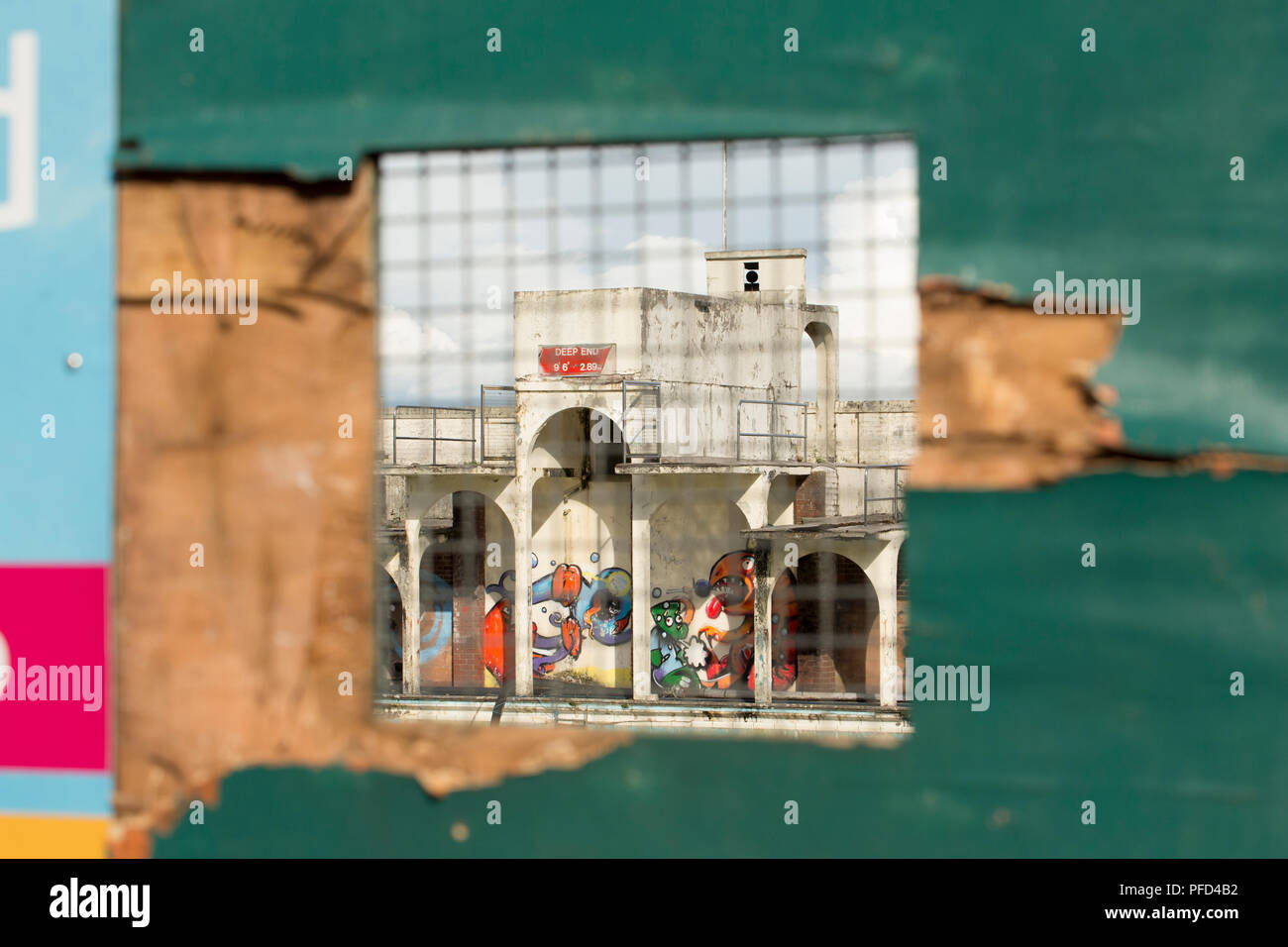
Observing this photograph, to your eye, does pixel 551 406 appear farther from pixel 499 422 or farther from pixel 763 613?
pixel 763 613

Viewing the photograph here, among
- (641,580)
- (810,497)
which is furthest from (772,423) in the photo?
(641,580)

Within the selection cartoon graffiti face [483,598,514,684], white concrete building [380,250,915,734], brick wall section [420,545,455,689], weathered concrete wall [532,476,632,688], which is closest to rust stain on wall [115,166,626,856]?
white concrete building [380,250,915,734]

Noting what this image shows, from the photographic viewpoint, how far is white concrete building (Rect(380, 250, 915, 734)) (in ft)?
89.0

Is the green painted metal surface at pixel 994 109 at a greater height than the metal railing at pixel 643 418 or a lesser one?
lesser

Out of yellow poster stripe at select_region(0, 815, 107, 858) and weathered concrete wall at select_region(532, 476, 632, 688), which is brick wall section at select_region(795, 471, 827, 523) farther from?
yellow poster stripe at select_region(0, 815, 107, 858)

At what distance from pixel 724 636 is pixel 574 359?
8125 mm

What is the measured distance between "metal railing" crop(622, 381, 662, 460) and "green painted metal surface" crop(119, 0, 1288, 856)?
72.6 ft

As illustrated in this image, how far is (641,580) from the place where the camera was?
2825 centimetres

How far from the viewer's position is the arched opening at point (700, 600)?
30.6 metres

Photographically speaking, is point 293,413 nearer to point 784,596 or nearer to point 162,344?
point 162,344

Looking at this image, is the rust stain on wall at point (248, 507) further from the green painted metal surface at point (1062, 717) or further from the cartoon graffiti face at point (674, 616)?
the cartoon graffiti face at point (674, 616)

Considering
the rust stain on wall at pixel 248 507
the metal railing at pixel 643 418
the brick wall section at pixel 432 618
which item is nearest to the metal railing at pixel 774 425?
the metal railing at pixel 643 418

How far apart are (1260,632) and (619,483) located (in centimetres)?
2729

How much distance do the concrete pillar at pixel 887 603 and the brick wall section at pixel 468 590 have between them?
33.0 ft
